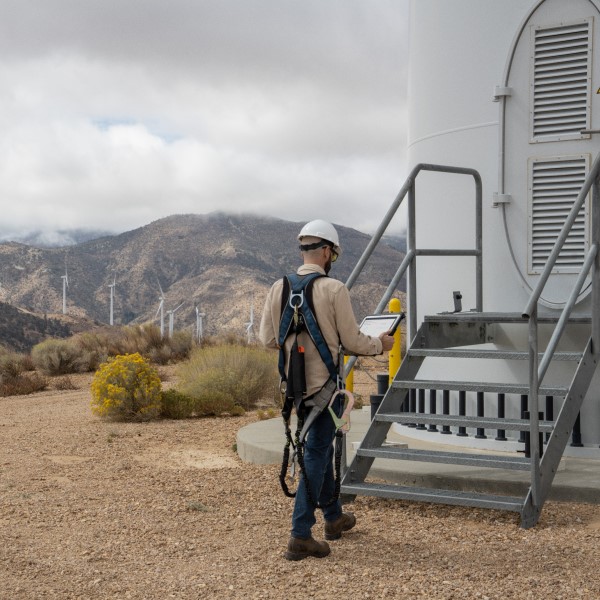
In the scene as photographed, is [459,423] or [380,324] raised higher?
[380,324]

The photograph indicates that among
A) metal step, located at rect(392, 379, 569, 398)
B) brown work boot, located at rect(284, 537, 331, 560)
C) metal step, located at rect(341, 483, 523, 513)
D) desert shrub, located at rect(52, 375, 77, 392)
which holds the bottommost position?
desert shrub, located at rect(52, 375, 77, 392)

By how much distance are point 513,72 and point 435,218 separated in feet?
5.03

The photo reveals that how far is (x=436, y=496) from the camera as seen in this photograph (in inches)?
279

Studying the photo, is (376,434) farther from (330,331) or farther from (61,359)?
(61,359)

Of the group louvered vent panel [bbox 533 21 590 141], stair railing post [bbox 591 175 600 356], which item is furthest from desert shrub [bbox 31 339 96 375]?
stair railing post [bbox 591 175 600 356]

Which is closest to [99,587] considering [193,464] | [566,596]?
[566,596]

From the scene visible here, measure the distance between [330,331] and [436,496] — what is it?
5.81ft

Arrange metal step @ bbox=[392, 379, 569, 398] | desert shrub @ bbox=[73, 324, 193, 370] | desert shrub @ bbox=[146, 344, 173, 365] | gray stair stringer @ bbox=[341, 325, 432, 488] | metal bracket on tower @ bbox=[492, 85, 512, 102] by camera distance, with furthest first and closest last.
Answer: desert shrub @ bbox=[73, 324, 193, 370], desert shrub @ bbox=[146, 344, 173, 365], metal bracket on tower @ bbox=[492, 85, 512, 102], gray stair stringer @ bbox=[341, 325, 432, 488], metal step @ bbox=[392, 379, 569, 398]

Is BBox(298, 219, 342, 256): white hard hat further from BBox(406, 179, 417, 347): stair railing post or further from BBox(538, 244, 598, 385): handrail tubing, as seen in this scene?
BBox(406, 179, 417, 347): stair railing post

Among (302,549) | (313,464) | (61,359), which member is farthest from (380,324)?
(61,359)

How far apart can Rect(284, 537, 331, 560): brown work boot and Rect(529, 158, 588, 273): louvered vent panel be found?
141 inches

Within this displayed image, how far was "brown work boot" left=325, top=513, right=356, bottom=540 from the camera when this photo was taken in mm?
6531

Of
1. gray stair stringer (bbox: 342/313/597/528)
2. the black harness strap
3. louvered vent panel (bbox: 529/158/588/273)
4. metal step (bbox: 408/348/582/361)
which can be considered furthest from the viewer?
louvered vent panel (bbox: 529/158/588/273)

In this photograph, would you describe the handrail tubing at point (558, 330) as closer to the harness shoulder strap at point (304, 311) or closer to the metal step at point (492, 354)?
the metal step at point (492, 354)
